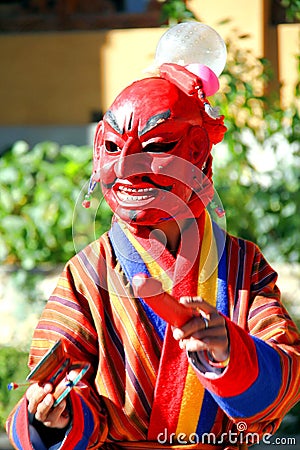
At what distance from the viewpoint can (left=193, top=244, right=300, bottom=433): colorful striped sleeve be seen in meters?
1.92

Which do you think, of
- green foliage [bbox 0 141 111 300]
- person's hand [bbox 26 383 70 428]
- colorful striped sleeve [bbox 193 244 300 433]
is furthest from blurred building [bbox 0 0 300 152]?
person's hand [bbox 26 383 70 428]

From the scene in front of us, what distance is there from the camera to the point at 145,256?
7.09ft

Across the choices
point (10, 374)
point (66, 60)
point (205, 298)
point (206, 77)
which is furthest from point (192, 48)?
point (66, 60)

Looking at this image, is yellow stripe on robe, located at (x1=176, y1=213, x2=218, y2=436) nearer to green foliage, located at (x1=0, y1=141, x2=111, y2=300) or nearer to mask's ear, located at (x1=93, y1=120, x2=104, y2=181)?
mask's ear, located at (x1=93, y1=120, x2=104, y2=181)

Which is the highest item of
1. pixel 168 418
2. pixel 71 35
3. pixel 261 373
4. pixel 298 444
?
pixel 261 373

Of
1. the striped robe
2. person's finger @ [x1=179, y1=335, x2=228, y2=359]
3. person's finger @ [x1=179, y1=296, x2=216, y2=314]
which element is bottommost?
the striped robe

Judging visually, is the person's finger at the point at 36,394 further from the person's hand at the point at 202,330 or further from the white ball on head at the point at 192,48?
the white ball on head at the point at 192,48

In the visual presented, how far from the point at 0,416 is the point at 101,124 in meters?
2.90

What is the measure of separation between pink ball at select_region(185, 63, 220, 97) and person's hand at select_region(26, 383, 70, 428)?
70 centimetres

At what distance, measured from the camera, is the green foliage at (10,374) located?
4.76m

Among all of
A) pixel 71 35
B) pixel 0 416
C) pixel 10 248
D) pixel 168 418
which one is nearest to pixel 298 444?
pixel 0 416

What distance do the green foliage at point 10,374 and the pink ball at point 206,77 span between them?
2765 mm

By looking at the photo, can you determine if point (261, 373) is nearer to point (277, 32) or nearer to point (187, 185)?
point (187, 185)

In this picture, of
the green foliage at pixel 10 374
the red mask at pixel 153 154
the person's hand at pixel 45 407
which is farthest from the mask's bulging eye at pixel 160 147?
the green foliage at pixel 10 374
